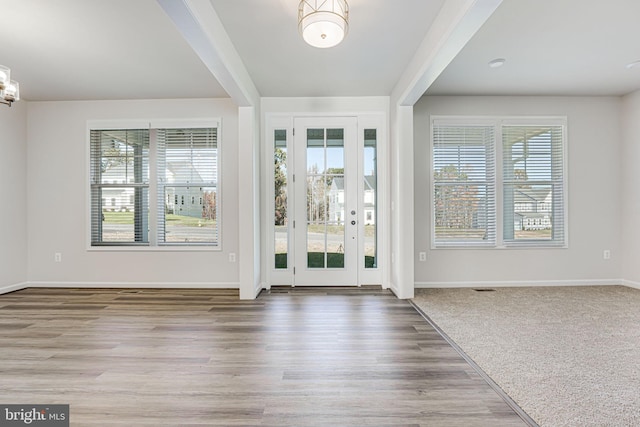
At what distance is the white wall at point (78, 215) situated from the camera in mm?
4605

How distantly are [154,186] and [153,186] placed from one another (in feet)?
0.05

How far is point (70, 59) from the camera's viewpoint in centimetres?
337

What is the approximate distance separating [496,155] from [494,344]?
297cm

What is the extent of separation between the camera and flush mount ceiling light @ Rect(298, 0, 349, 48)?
2184 millimetres

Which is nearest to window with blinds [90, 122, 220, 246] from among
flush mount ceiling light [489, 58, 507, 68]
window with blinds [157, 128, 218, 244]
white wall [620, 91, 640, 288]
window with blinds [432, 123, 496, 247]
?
window with blinds [157, 128, 218, 244]

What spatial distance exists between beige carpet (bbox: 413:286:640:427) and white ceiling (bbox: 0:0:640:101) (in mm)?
2698

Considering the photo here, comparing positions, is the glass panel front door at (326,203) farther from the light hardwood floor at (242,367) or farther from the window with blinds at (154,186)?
the window with blinds at (154,186)

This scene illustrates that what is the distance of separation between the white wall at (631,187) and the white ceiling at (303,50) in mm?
Result: 332

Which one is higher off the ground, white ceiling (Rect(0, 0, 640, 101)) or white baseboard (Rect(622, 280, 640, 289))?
white ceiling (Rect(0, 0, 640, 101))

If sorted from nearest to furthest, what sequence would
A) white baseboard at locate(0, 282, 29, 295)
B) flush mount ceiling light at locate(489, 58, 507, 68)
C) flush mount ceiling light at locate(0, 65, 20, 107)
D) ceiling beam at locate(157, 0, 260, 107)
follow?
ceiling beam at locate(157, 0, 260, 107) → flush mount ceiling light at locate(0, 65, 20, 107) → flush mount ceiling light at locate(489, 58, 507, 68) → white baseboard at locate(0, 282, 29, 295)

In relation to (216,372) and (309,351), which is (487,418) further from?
(216,372)

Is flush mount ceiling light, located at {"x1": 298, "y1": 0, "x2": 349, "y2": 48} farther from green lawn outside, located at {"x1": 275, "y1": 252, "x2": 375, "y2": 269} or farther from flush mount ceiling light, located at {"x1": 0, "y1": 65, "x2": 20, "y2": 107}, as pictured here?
green lawn outside, located at {"x1": 275, "y1": 252, "x2": 375, "y2": 269}

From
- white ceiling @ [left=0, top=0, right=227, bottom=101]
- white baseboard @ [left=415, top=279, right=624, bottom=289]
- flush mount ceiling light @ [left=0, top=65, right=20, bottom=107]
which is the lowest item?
white baseboard @ [left=415, top=279, right=624, bottom=289]

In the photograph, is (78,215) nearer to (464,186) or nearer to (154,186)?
(154,186)
